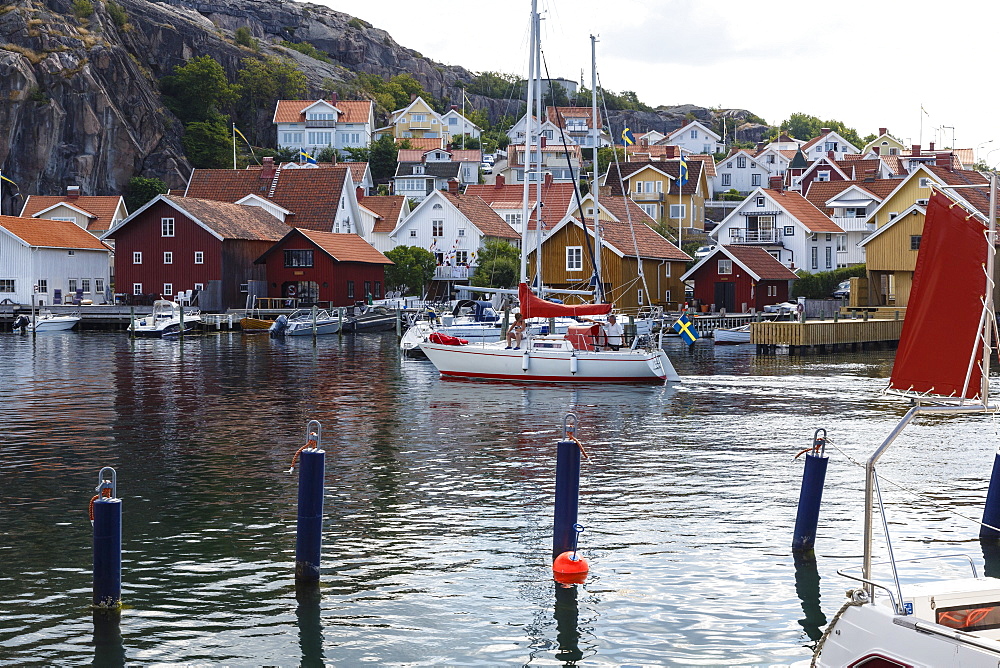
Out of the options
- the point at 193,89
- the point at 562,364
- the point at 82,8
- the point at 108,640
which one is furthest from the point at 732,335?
the point at 82,8

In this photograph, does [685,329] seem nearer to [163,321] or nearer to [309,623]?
[163,321]

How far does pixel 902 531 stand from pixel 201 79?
133904mm

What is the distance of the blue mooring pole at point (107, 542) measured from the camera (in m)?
13.2

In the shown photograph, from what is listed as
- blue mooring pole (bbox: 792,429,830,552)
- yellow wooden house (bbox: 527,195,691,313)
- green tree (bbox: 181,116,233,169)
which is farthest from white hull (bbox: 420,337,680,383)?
green tree (bbox: 181,116,233,169)

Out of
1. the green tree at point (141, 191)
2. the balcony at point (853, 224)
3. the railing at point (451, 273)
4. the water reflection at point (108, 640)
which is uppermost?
the green tree at point (141, 191)

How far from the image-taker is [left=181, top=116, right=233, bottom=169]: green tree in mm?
134875

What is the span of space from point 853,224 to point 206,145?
77.8 metres

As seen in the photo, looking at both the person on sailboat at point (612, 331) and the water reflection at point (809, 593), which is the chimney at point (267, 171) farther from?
the water reflection at point (809, 593)

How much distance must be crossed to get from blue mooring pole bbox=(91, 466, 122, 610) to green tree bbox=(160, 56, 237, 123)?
133 meters

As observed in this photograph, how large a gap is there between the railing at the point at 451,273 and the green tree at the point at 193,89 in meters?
59.9

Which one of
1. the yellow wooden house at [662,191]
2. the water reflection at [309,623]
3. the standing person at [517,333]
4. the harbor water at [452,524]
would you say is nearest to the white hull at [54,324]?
the harbor water at [452,524]

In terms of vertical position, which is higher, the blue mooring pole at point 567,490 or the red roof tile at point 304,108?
the red roof tile at point 304,108

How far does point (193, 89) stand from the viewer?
459 feet

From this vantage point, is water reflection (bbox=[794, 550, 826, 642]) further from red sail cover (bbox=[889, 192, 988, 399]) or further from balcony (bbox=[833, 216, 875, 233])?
balcony (bbox=[833, 216, 875, 233])
